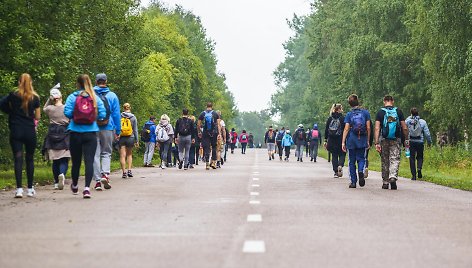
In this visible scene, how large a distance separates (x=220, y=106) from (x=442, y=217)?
10064 cm

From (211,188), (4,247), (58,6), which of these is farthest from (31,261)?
(58,6)

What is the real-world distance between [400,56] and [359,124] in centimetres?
3062

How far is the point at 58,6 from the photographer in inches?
920

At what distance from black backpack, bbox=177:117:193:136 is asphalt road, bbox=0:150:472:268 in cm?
1193

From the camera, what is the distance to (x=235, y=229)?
9.74 metres

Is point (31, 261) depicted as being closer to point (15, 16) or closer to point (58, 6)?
point (15, 16)

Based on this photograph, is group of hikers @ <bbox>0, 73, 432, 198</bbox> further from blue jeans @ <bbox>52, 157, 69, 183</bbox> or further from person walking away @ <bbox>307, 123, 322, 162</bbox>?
person walking away @ <bbox>307, 123, 322, 162</bbox>

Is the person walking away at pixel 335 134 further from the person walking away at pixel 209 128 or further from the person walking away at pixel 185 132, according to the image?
the person walking away at pixel 185 132

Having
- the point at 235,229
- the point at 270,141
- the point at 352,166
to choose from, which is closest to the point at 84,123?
the point at 235,229

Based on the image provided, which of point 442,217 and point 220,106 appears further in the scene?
point 220,106

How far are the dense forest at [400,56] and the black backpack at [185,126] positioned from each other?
1048cm

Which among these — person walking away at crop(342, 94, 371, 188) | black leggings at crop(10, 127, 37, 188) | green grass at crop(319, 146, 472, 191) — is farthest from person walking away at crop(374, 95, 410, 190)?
black leggings at crop(10, 127, 37, 188)

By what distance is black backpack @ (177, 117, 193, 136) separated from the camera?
93.1 ft

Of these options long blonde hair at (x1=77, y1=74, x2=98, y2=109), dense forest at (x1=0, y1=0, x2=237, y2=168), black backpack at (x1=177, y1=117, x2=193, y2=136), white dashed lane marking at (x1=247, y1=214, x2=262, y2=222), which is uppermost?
dense forest at (x1=0, y1=0, x2=237, y2=168)
